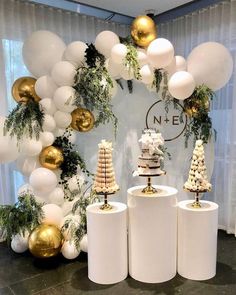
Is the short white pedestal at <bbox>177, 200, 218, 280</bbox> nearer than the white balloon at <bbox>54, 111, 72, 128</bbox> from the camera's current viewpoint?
Yes

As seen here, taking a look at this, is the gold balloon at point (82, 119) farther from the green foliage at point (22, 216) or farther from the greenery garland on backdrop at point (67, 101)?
the green foliage at point (22, 216)

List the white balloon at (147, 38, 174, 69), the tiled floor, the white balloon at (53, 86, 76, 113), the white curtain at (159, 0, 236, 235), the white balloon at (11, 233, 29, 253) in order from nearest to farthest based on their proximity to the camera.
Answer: the tiled floor
the white balloon at (147, 38, 174, 69)
the white balloon at (53, 86, 76, 113)
the white balloon at (11, 233, 29, 253)
the white curtain at (159, 0, 236, 235)

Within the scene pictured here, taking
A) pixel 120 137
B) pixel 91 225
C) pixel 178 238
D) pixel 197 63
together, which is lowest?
pixel 178 238

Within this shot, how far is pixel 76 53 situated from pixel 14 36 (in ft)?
3.09

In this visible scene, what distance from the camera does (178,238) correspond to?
8.70ft

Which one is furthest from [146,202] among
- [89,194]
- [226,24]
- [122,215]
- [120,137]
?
[226,24]

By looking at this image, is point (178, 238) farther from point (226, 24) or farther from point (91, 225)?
point (226, 24)

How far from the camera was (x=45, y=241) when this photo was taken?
9.10ft

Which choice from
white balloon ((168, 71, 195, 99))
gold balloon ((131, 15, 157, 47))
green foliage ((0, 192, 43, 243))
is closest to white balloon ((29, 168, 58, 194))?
green foliage ((0, 192, 43, 243))

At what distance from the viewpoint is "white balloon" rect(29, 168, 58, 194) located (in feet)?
9.12

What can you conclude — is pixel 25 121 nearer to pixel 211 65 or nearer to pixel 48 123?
pixel 48 123

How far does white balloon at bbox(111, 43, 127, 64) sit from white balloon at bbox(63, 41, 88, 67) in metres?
0.29

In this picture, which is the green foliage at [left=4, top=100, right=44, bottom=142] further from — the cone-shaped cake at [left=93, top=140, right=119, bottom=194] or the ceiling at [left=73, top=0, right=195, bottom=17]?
the ceiling at [left=73, top=0, right=195, bottom=17]

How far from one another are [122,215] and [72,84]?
4.21 feet
